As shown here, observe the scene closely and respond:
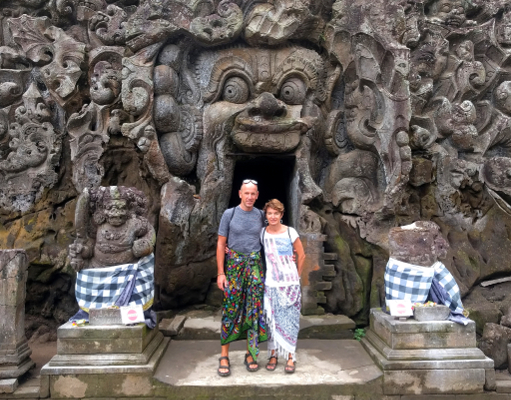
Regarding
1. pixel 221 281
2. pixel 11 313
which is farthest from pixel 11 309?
pixel 221 281

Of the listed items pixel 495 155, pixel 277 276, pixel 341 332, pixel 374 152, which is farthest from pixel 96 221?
pixel 495 155

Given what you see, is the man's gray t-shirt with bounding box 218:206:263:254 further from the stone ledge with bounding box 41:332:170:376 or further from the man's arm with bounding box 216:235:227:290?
the stone ledge with bounding box 41:332:170:376

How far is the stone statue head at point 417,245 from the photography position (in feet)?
14.9

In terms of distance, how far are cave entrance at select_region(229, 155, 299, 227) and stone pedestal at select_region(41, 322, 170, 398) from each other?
2993 mm

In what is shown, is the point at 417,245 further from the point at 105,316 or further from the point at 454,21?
the point at 454,21

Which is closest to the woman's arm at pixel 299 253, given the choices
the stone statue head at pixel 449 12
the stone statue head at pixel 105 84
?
the stone statue head at pixel 105 84

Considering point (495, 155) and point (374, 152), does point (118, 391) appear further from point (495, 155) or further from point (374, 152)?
point (495, 155)

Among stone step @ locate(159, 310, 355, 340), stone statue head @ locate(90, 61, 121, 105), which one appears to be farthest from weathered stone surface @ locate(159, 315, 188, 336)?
stone statue head @ locate(90, 61, 121, 105)

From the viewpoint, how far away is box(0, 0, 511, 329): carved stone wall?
5.89m

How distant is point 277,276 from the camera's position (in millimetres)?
4031

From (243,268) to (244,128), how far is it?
2.53 m

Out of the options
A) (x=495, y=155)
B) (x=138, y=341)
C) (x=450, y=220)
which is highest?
(x=495, y=155)

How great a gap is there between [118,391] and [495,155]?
6.97m

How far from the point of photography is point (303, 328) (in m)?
5.33
